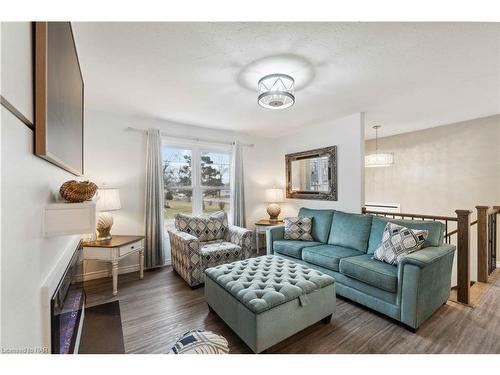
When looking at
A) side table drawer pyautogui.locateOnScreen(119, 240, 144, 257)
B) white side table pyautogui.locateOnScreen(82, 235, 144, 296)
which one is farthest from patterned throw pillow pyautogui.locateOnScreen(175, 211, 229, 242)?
white side table pyautogui.locateOnScreen(82, 235, 144, 296)

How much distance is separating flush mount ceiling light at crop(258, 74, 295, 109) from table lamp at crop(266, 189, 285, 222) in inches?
98.0

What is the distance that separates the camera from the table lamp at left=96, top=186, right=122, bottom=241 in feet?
9.11

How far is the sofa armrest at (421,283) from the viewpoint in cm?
184

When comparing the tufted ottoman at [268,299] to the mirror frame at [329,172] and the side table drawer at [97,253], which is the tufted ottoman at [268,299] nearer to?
the side table drawer at [97,253]

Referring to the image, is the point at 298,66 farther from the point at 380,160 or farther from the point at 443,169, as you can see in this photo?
the point at 443,169

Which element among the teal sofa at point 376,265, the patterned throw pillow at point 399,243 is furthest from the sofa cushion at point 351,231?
the patterned throw pillow at point 399,243

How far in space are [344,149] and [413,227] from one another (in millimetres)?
1482

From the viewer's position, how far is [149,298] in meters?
2.47

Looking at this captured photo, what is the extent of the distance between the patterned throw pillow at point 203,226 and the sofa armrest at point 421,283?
236 centimetres

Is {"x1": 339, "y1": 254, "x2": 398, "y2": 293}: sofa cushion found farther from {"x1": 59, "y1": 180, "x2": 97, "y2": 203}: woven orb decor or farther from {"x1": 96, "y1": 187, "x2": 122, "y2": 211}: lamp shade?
{"x1": 96, "y1": 187, "x2": 122, "y2": 211}: lamp shade
